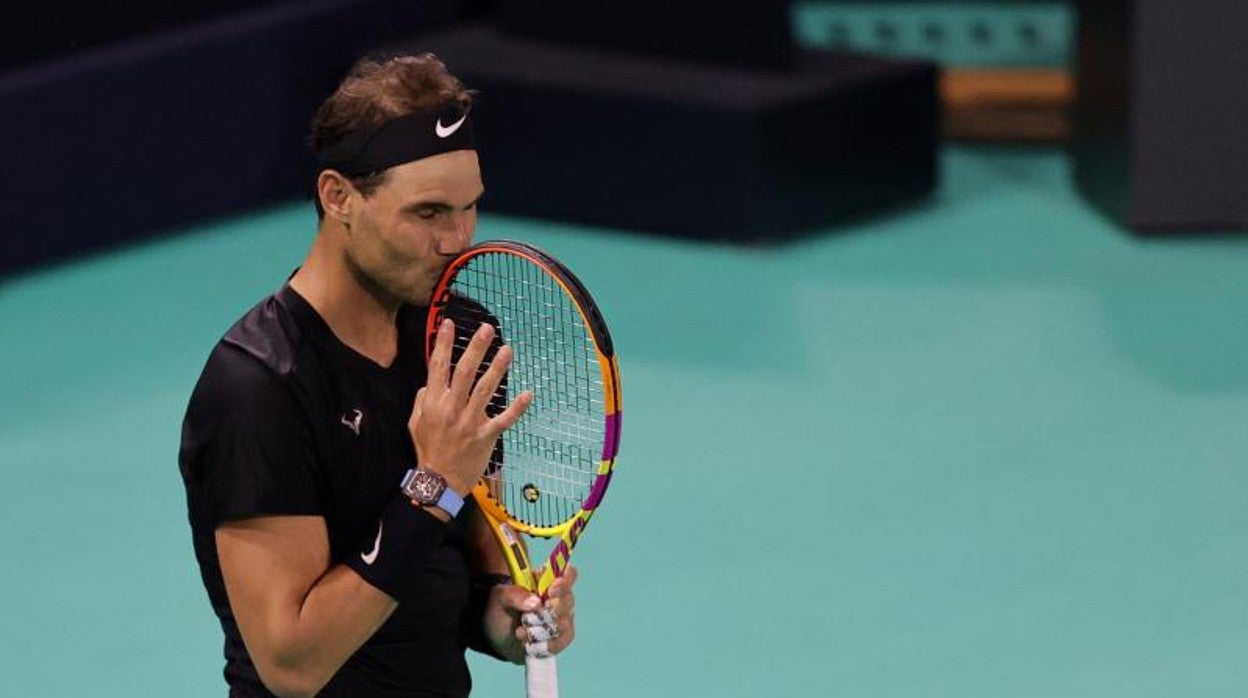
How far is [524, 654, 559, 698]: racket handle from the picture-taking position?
10.8ft

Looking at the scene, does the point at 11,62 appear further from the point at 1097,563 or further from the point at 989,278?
the point at 1097,563

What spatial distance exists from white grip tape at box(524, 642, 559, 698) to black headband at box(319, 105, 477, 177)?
0.71 meters

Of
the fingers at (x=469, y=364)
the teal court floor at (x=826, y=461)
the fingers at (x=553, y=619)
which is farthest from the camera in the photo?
the teal court floor at (x=826, y=461)

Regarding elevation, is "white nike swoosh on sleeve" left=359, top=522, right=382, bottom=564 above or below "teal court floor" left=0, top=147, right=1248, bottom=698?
above

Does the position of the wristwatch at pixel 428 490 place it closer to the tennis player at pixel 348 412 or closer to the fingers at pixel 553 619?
the tennis player at pixel 348 412

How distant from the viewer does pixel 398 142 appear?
3014 millimetres

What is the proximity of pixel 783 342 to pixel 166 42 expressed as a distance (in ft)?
8.75

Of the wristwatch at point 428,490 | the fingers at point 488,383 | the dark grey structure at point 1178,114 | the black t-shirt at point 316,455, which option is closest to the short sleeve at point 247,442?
the black t-shirt at point 316,455

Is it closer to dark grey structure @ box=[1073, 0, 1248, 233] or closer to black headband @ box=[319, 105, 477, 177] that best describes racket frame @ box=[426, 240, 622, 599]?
black headband @ box=[319, 105, 477, 177]

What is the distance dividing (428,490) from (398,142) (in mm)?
433

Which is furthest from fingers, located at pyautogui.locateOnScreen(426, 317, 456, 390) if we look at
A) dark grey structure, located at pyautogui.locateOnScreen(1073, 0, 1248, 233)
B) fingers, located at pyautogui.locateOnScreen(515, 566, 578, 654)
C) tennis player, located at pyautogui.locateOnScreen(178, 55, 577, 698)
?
dark grey structure, located at pyautogui.locateOnScreen(1073, 0, 1248, 233)

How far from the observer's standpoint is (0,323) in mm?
7906

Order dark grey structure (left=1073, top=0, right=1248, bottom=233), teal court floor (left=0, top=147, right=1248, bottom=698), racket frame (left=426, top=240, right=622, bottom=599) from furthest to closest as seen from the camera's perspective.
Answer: dark grey structure (left=1073, top=0, right=1248, bottom=233)
teal court floor (left=0, top=147, right=1248, bottom=698)
racket frame (left=426, top=240, right=622, bottom=599)

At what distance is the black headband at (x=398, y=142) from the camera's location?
301cm
